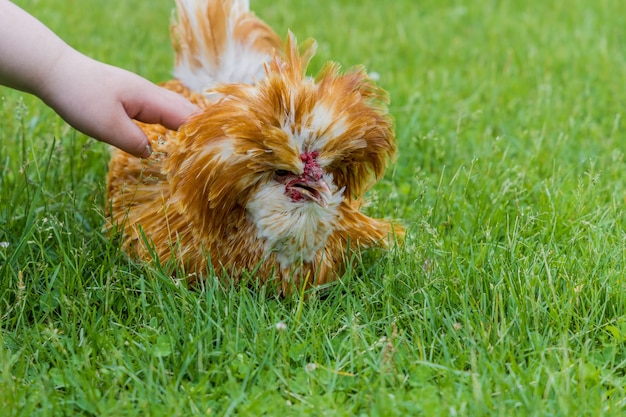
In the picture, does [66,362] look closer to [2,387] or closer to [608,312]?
[2,387]

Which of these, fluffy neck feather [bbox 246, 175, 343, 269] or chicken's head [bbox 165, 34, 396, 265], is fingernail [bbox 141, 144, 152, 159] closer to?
chicken's head [bbox 165, 34, 396, 265]

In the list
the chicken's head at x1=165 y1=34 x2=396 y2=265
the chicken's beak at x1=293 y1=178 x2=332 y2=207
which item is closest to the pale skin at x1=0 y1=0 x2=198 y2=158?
the chicken's head at x1=165 y1=34 x2=396 y2=265

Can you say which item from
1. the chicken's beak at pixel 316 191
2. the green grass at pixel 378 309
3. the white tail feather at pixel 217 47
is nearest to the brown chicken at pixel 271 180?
the chicken's beak at pixel 316 191

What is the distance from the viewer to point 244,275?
2.62m

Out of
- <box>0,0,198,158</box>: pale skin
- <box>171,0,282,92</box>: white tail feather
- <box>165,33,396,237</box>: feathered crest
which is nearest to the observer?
<box>165,33,396,237</box>: feathered crest

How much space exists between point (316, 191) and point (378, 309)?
50cm

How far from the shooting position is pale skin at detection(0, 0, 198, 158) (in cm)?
263

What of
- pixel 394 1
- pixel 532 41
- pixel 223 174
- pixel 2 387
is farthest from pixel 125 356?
pixel 394 1

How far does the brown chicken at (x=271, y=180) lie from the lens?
2.42 meters

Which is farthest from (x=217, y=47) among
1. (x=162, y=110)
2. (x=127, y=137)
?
(x=127, y=137)

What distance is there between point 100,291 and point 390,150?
1.06 metres

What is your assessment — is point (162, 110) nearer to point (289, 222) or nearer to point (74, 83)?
point (74, 83)

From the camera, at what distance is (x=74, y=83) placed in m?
2.68

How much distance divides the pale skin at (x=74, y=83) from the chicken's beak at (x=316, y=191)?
654mm
